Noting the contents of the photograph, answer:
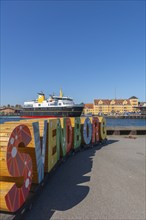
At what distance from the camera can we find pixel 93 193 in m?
4.89

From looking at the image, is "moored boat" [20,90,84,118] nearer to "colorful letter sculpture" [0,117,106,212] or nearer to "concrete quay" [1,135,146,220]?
"concrete quay" [1,135,146,220]

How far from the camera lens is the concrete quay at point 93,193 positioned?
154 inches

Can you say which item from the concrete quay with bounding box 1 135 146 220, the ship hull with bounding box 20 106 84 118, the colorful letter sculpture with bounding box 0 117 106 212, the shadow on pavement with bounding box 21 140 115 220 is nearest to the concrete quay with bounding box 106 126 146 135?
the concrete quay with bounding box 1 135 146 220

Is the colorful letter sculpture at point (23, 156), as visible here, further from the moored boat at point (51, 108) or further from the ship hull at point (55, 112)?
the moored boat at point (51, 108)

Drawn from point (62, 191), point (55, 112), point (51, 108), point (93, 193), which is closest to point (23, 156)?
point (62, 191)

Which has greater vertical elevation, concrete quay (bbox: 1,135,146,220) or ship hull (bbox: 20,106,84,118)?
ship hull (bbox: 20,106,84,118)

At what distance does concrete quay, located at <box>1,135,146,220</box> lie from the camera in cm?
392

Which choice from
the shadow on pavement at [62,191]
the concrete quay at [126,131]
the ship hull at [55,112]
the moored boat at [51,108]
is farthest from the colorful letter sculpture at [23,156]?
the moored boat at [51,108]

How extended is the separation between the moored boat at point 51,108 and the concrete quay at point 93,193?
43.5 meters

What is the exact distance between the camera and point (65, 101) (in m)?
54.4

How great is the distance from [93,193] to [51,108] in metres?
47.2

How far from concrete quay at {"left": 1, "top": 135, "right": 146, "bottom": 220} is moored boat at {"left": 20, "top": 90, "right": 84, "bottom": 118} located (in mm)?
43469

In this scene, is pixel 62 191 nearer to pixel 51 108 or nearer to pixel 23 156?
pixel 23 156

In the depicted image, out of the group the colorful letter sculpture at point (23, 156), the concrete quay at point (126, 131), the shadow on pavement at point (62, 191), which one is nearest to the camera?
the colorful letter sculpture at point (23, 156)
